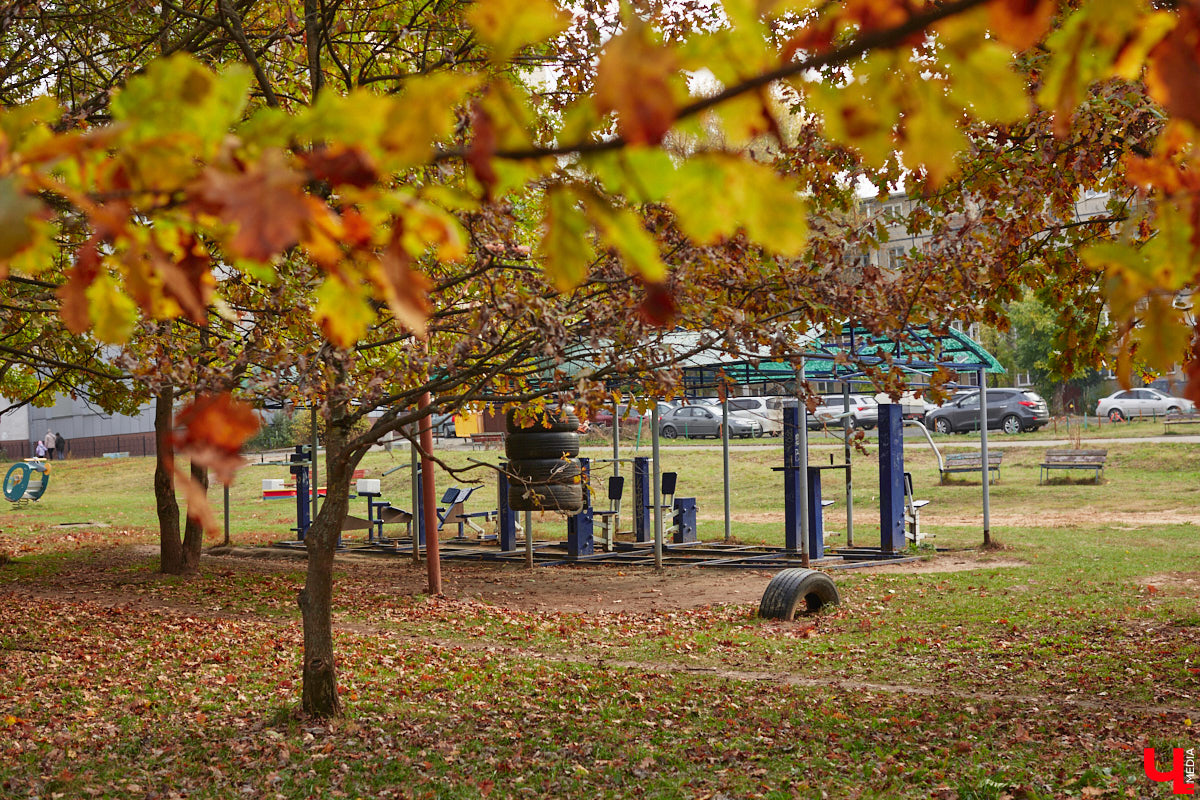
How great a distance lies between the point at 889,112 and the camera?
1325 mm

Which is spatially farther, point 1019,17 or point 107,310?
point 107,310

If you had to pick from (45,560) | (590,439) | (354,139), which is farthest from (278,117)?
(590,439)

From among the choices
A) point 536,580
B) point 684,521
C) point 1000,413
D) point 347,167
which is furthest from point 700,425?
point 347,167

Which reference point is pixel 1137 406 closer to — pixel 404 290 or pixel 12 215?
pixel 404 290

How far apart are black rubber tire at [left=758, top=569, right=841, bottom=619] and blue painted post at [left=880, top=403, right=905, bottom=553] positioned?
5310mm

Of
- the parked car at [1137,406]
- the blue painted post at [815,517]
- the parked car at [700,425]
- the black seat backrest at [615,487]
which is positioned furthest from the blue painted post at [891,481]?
the parked car at [1137,406]

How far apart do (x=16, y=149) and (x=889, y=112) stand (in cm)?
115

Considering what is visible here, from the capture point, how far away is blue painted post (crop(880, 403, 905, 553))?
16.0 metres

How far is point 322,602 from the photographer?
6.60 meters

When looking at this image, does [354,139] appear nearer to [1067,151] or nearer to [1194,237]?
[1194,237]

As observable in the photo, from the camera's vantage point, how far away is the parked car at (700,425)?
3925 centimetres

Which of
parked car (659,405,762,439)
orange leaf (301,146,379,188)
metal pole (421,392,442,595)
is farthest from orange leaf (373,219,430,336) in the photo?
parked car (659,405,762,439)

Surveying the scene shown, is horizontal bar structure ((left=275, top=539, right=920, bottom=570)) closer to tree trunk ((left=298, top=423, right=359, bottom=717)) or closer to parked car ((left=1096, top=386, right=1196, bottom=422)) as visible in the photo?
tree trunk ((left=298, top=423, right=359, bottom=717))

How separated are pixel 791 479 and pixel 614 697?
10036 millimetres
